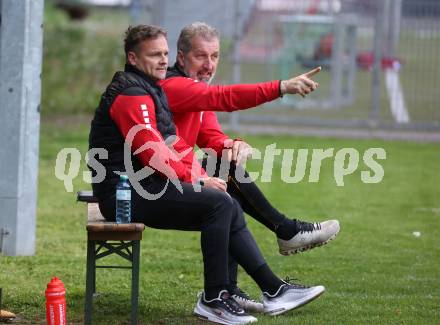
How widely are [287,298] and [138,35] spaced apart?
180cm

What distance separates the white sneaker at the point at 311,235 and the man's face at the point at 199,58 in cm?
115

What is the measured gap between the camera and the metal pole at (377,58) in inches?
734

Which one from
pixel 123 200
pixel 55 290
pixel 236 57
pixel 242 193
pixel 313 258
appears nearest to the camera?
pixel 55 290

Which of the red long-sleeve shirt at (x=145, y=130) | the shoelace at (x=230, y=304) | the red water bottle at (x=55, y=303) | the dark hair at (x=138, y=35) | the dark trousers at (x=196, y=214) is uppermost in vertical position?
the dark hair at (x=138, y=35)

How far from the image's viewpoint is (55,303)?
5848mm

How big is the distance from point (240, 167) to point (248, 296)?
2.70 feet

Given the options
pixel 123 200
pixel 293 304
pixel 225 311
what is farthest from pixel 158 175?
pixel 293 304

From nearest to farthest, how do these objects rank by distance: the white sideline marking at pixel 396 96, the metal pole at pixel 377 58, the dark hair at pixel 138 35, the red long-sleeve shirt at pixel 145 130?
the red long-sleeve shirt at pixel 145 130 → the dark hair at pixel 138 35 → the metal pole at pixel 377 58 → the white sideline marking at pixel 396 96

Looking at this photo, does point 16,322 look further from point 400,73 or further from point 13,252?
point 400,73

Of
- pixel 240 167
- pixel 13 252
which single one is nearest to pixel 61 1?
pixel 13 252

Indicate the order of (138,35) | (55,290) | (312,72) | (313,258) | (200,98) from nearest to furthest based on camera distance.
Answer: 1. (55,290)
2. (312,72)
3. (138,35)
4. (200,98)
5. (313,258)

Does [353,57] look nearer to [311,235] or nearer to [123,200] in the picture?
[311,235]

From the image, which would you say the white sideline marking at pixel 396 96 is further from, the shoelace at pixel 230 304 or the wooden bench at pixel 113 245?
the wooden bench at pixel 113 245

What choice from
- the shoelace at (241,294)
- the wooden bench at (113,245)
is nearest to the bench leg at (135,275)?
the wooden bench at (113,245)
